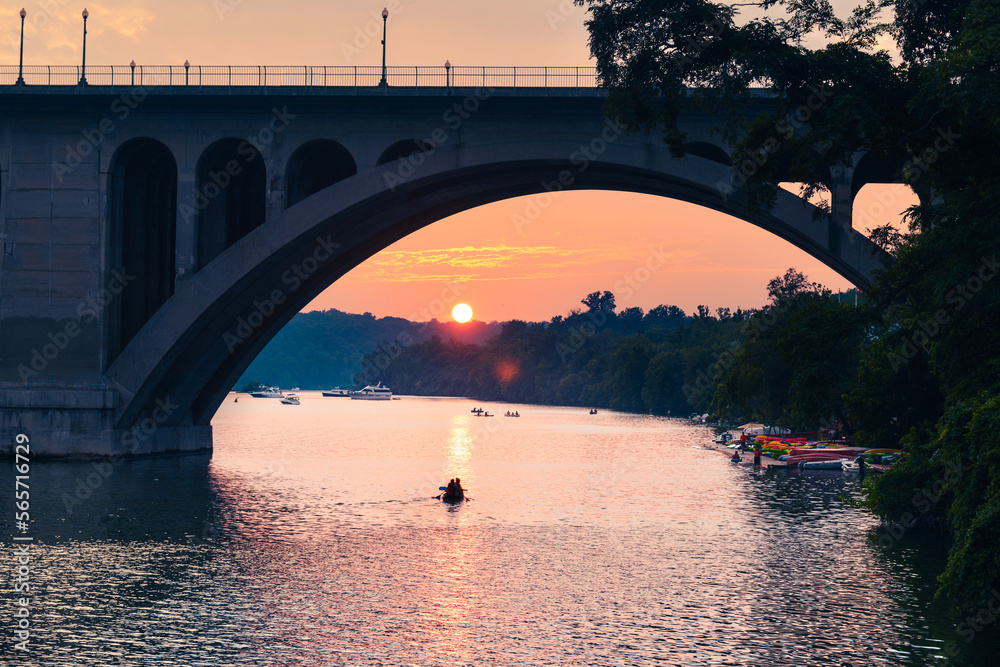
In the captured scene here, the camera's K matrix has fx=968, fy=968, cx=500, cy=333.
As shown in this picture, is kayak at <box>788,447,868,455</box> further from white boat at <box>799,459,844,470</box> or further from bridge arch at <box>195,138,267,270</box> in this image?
bridge arch at <box>195,138,267,270</box>

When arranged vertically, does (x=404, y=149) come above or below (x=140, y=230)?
above

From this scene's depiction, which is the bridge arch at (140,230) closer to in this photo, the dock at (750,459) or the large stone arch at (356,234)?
the large stone arch at (356,234)

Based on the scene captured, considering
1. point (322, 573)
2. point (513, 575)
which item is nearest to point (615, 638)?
point (513, 575)

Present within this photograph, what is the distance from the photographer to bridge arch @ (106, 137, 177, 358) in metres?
48.1

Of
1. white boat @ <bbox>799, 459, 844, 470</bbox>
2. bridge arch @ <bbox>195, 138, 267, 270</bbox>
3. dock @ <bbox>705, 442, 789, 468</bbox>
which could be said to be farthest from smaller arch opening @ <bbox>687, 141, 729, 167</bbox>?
dock @ <bbox>705, 442, 789, 468</bbox>

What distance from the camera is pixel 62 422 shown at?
1877 inches

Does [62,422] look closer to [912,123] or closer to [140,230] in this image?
[140,230]

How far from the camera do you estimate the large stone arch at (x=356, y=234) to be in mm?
42312

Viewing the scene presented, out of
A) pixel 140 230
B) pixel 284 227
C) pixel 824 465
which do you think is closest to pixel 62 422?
pixel 140 230

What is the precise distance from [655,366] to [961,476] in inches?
5503

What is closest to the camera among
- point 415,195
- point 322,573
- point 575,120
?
point 322,573

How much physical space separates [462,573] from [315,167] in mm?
31971

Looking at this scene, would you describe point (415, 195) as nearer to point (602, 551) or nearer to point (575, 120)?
point (575, 120)

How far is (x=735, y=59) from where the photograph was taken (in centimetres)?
2330
